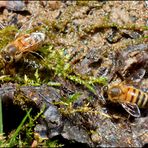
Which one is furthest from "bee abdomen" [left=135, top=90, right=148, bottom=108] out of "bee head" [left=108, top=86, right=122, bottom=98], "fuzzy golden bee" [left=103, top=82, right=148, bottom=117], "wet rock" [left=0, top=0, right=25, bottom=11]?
"wet rock" [left=0, top=0, right=25, bottom=11]

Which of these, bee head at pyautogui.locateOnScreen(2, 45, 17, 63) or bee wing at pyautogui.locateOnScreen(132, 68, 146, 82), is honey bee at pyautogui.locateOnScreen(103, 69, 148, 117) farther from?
bee head at pyautogui.locateOnScreen(2, 45, 17, 63)

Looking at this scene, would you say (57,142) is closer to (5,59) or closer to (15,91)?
(15,91)

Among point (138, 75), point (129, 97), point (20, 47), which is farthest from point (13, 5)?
point (129, 97)

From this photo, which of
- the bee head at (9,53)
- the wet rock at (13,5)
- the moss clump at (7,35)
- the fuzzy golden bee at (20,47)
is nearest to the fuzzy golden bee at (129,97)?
the fuzzy golden bee at (20,47)

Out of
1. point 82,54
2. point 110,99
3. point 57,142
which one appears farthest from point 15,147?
point 82,54

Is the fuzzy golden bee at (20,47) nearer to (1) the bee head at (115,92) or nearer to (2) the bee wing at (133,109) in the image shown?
(1) the bee head at (115,92)

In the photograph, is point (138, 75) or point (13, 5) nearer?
point (138, 75)

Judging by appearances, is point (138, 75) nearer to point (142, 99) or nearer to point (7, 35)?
point (142, 99)

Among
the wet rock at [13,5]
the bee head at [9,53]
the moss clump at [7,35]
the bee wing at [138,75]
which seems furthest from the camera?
the wet rock at [13,5]
